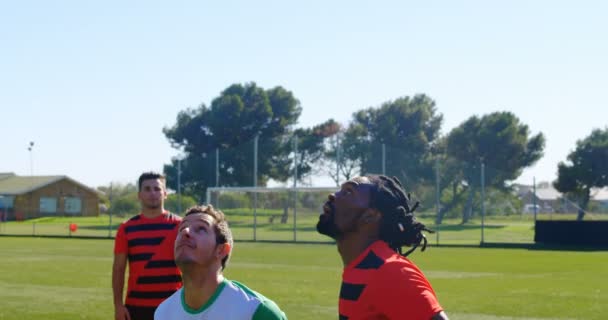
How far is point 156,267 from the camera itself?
7.46 metres

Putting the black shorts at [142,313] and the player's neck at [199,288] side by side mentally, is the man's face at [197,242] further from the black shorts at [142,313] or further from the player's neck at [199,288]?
the black shorts at [142,313]

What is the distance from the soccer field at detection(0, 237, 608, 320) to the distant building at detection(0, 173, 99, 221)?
166 feet

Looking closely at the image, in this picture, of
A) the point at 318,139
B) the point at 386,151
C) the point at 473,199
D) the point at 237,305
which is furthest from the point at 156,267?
the point at 318,139

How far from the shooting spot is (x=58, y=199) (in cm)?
8350

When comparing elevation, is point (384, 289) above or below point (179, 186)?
below

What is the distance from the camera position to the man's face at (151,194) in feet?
24.9

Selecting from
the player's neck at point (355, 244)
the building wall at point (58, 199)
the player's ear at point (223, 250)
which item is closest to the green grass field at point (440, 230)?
the player's ear at point (223, 250)

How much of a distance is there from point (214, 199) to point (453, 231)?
1240 cm

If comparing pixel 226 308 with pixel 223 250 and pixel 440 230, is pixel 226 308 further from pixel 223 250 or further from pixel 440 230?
pixel 440 230

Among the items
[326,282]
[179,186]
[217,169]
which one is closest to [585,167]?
[217,169]

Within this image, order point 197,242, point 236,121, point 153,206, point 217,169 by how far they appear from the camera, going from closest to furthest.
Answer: point 197,242, point 153,206, point 217,169, point 236,121

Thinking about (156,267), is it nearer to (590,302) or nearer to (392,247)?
(392,247)

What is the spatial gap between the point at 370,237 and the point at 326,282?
15.0 m

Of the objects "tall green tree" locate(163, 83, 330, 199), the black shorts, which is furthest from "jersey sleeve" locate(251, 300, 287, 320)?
"tall green tree" locate(163, 83, 330, 199)
